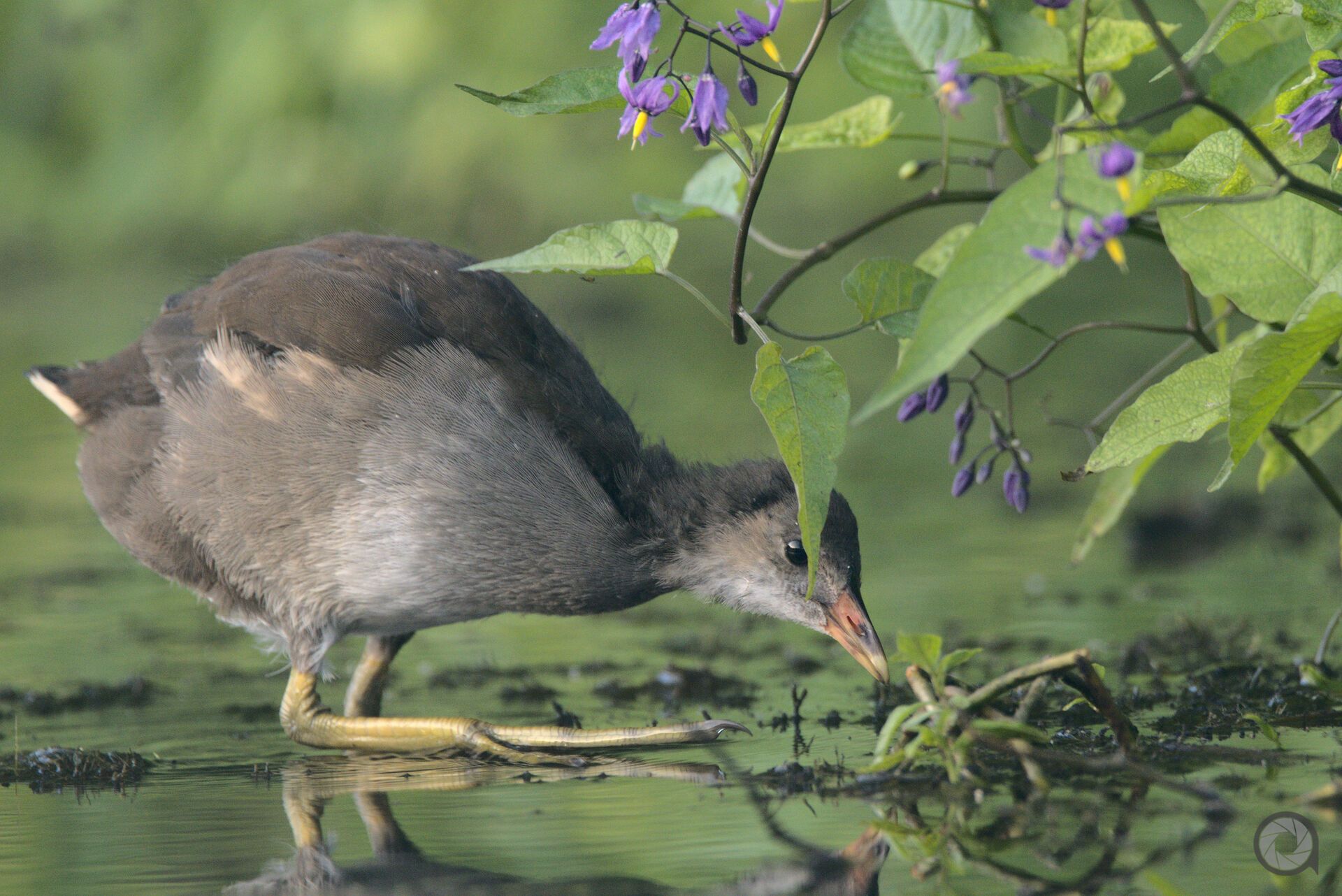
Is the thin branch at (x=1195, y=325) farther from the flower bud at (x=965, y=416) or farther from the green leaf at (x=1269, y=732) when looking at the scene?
the green leaf at (x=1269, y=732)

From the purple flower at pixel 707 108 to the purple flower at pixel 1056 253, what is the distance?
72 centimetres

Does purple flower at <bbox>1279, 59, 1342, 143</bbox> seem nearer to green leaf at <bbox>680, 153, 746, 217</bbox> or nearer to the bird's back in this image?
green leaf at <bbox>680, 153, 746, 217</bbox>

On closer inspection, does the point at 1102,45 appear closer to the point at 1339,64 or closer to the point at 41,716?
the point at 1339,64

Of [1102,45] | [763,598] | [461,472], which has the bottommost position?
[763,598]

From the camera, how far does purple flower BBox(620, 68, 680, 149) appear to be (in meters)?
2.63

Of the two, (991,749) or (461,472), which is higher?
(461,472)

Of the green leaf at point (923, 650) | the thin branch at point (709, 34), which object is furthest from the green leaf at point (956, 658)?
the thin branch at point (709, 34)

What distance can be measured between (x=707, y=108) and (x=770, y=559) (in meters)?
1.37

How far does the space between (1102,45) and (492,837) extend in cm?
181

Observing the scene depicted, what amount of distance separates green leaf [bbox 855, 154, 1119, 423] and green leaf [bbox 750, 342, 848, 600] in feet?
1.52

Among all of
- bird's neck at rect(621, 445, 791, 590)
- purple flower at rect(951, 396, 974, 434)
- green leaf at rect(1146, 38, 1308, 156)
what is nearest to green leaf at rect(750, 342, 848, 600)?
purple flower at rect(951, 396, 974, 434)

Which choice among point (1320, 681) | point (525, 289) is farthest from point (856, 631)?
point (525, 289)

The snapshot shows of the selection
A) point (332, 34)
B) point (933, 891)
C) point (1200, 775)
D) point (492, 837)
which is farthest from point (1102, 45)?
point (332, 34)

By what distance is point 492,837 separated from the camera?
8.93 ft
